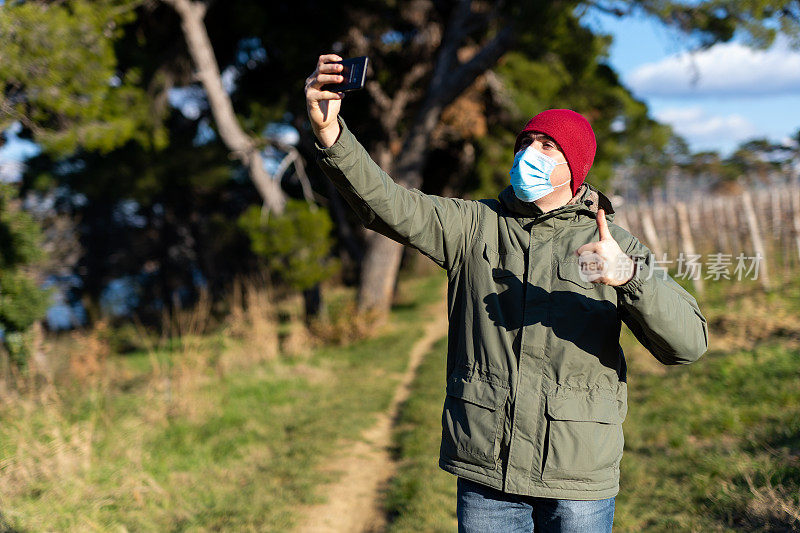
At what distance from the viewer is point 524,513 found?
215 cm

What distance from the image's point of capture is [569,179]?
221 cm

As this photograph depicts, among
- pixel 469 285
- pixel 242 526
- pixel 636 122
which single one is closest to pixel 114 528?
pixel 242 526

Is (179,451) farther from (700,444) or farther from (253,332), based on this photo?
(700,444)

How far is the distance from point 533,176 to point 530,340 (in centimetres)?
53

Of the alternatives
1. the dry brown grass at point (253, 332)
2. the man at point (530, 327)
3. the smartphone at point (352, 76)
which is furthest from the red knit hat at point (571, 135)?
the dry brown grass at point (253, 332)

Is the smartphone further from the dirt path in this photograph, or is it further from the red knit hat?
the dirt path

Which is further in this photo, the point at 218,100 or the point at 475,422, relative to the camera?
the point at 218,100

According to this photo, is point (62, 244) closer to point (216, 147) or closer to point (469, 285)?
point (216, 147)

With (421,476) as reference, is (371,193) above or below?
above

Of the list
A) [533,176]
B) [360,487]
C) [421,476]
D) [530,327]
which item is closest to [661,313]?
[530,327]

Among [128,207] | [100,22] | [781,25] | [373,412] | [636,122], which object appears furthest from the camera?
[636,122]

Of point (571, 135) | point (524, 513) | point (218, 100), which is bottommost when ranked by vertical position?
point (524, 513)

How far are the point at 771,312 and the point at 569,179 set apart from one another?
7.64 metres

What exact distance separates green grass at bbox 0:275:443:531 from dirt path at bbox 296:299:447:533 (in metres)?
0.14
